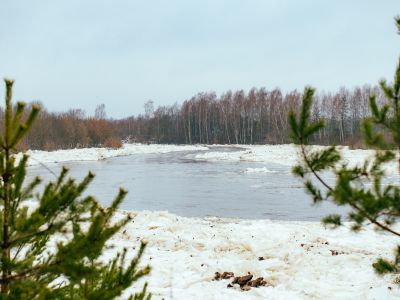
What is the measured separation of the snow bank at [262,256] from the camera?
6883 millimetres

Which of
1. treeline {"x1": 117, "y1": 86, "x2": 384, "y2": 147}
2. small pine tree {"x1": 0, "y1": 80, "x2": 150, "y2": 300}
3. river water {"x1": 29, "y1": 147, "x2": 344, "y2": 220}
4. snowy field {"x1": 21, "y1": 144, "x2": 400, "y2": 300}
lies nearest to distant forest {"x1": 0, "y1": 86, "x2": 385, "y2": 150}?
treeline {"x1": 117, "y1": 86, "x2": 384, "y2": 147}

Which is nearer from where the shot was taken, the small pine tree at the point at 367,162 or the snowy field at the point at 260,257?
the small pine tree at the point at 367,162

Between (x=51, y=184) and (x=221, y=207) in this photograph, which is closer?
(x=51, y=184)

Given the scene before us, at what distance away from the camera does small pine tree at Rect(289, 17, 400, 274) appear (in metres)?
2.91

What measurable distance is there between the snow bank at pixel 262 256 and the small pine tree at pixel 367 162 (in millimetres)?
3556

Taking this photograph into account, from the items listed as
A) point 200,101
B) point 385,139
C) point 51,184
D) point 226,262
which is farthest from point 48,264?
point 200,101

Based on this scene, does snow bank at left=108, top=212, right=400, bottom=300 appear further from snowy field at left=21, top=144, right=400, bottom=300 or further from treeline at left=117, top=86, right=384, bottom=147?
treeline at left=117, top=86, right=384, bottom=147

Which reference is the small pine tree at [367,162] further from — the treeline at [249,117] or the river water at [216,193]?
the treeline at [249,117]

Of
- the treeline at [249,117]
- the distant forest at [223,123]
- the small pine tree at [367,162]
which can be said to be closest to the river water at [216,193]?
the small pine tree at [367,162]

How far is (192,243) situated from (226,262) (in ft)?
5.28

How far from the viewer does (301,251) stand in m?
9.02

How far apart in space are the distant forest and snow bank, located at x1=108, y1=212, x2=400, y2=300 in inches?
1873

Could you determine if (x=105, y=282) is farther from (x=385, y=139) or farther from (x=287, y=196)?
(x=287, y=196)

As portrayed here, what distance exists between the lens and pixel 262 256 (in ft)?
29.2
